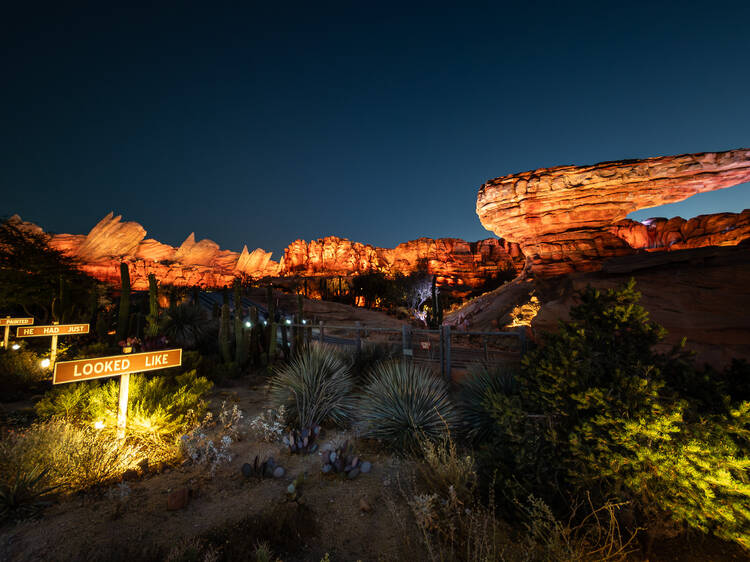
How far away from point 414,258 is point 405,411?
6331 centimetres

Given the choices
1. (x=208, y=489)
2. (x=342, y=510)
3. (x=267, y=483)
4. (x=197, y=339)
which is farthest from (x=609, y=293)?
(x=197, y=339)

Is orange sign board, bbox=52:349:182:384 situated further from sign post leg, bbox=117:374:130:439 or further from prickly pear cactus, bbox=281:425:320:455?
prickly pear cactus, bbox=281:425:320:455

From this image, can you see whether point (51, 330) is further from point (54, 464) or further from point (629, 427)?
point (629, 427)

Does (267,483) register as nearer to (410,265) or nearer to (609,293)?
(609,293)

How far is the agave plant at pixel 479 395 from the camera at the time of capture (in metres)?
4.79

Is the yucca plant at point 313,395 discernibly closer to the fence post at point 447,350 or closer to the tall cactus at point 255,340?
the fence post at point 447,350

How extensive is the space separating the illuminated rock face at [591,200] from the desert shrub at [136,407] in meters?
23.1

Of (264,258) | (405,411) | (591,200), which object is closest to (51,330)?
(405,411)

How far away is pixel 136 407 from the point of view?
15.8 feet

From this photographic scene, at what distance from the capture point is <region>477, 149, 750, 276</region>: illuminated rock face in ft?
63.0

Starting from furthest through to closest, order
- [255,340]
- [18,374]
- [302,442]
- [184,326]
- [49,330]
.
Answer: [184,326], [255,340], [18,374], [49,330], [302,442]

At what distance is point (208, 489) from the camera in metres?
3.68

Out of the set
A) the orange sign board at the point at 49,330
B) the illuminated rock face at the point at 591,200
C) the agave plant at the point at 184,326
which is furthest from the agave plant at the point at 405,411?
the illuminated rock face at the point at 591,200

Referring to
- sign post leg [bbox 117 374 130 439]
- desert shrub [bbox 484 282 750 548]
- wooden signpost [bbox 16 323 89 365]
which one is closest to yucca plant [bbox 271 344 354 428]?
sign post leg [bbox 117 374 130 439]
